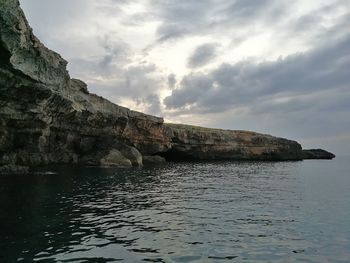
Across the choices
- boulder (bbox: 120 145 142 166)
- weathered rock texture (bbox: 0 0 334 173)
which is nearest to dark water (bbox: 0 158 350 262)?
weathered rock texture (bbox: 0 0 334 173)

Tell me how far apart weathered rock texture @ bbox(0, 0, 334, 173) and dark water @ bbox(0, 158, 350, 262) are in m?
15.4

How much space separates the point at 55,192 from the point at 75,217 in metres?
12.7

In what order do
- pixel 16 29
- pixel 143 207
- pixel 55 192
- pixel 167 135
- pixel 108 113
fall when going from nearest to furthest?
pixel 143 207
pixel 55 192
pixel 16 29
pixel 108 113
pixel 167 135

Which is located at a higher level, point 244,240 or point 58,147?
point 58,147

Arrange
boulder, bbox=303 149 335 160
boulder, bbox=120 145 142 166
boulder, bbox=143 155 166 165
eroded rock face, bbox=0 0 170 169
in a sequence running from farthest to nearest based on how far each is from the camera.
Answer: boulder, bbox=303 149 335 160
boulder, bbox=143 155 166 165
boulder, bbox=120 145 142 166
eroded rock face, bbox=0 0 170 169

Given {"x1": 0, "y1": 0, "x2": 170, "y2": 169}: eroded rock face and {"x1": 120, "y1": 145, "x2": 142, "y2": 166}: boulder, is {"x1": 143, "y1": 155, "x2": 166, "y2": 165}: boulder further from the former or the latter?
{"x1": 120, "y1": 145, "x2": 142, "y2": 166}: boulder

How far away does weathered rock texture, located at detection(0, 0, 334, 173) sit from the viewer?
4331cm

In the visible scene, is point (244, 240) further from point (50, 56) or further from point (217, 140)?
point (217, 140)

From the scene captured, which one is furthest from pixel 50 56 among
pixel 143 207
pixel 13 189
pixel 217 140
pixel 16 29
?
pixel 217 140

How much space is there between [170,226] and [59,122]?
49782 mm

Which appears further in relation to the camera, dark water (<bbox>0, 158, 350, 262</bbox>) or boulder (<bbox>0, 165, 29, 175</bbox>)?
boulder (<bbox>0, 165, 29, 175</bbox>)

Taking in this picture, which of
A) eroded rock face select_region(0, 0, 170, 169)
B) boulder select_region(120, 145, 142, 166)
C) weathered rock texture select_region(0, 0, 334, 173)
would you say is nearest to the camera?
eroded rock face select_region(0, 0, 170, 169)

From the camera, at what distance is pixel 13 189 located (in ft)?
120

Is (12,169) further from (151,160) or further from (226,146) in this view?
(226,146)
